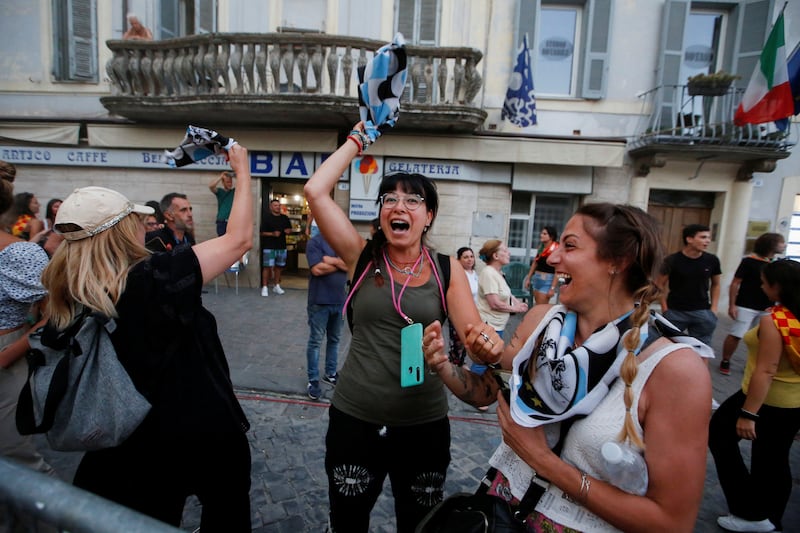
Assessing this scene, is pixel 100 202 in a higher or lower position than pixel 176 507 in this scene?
higher

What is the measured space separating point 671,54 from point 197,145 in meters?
10.3

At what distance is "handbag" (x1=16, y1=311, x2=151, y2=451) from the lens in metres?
1.45

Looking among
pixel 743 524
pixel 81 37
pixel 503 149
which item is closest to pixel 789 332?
pixel 743 524

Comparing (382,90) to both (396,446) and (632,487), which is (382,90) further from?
(632,487)

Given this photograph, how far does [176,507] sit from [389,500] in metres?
1.55

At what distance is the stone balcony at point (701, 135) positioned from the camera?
336 inches

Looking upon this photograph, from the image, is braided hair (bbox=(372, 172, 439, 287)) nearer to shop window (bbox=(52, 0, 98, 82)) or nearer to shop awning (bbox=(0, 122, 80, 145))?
shop awning (bbox=(0, 122, 80, 145))

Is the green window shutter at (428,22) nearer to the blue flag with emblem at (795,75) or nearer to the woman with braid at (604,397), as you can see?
the blue flag with emblem at (795,75)

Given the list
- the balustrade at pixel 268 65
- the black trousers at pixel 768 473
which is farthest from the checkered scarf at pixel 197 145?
the balustrade at pixel 268 65

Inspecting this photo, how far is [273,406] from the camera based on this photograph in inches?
164

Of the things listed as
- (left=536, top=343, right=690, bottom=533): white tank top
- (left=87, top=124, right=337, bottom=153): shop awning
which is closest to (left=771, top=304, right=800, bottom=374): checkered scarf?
(left=536, top=343, right=690, bottom=533): white tank top

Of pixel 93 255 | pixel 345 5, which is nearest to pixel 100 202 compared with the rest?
pixel 93 255

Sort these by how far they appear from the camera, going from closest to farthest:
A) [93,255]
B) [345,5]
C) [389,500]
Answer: [93,255] → [389,500] → [345,5]

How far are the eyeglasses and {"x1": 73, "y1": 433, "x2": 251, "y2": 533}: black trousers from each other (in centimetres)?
119
